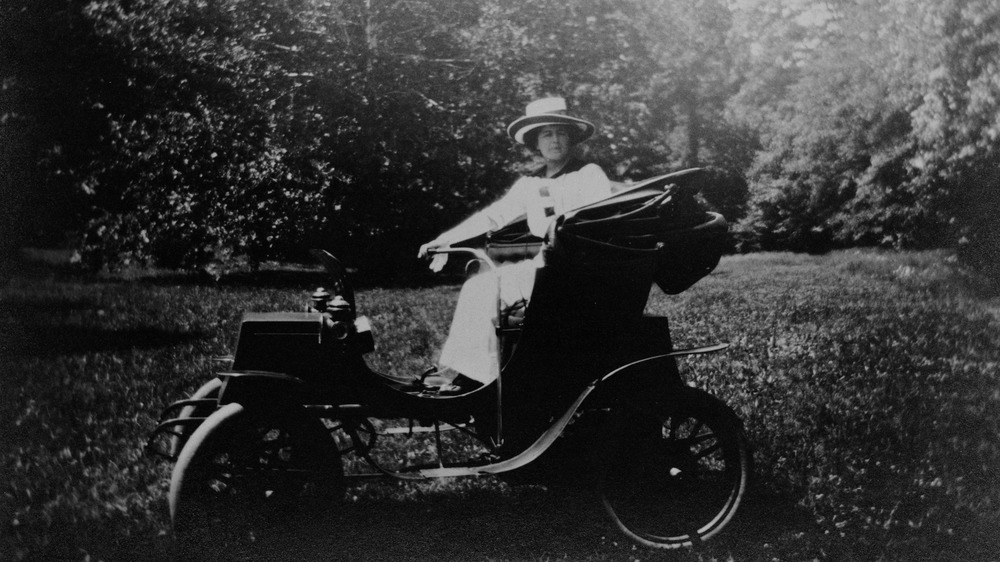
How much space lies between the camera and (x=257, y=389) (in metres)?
2.07

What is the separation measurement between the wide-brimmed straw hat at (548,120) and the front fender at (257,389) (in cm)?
138

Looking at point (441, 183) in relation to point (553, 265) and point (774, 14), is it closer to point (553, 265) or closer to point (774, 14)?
point (553, 265)

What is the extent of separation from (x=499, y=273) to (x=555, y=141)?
2.21 ft

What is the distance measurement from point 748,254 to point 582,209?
154cm

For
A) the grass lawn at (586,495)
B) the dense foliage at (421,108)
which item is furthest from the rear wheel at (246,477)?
the dense foliage at (421,108)

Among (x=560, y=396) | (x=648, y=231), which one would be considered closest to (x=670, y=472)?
(x=560, y=396)

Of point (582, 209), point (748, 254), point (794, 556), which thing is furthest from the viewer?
point (748, 254)

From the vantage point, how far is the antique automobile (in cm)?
212

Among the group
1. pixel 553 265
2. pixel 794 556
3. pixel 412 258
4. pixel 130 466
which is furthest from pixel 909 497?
pixel 130 466

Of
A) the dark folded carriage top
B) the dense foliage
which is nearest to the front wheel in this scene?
the dark folded carriage top

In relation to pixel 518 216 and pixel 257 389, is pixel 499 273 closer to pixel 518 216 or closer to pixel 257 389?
pixel 518 216

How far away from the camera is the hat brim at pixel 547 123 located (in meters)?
2.65

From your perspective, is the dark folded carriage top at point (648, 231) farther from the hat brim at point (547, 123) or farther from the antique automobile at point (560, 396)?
the hat brim at point (547, 123)

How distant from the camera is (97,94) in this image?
2.67 metres
